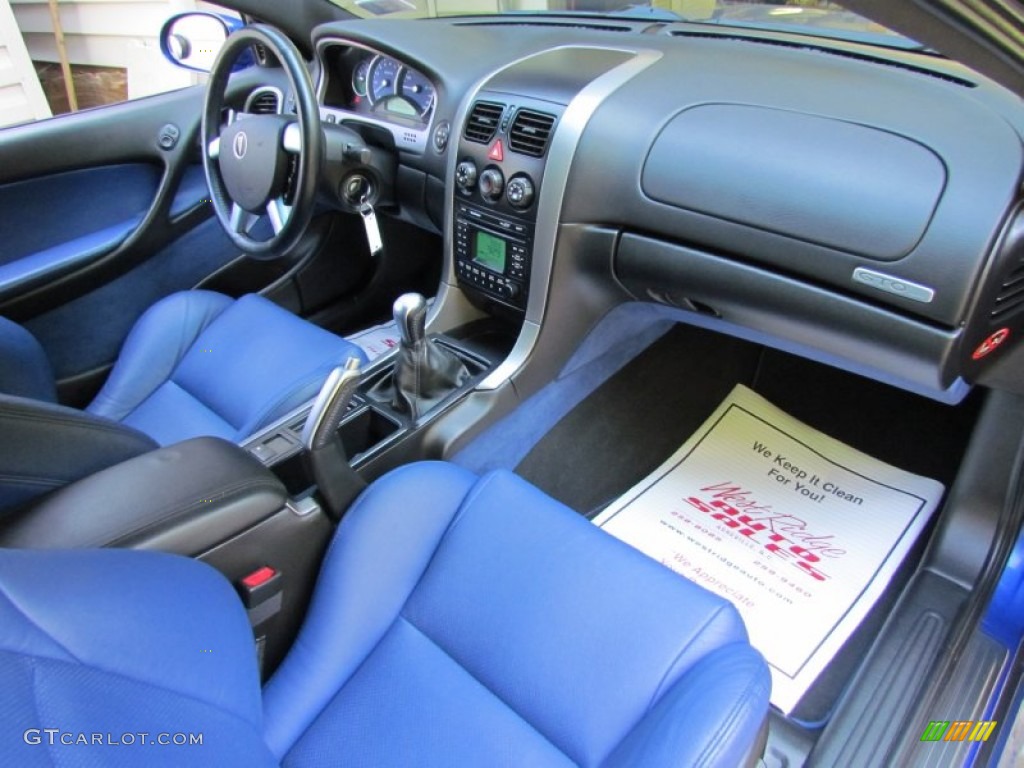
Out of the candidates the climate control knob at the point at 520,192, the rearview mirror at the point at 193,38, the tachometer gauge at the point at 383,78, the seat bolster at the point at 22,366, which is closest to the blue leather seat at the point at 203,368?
the seat bolster at the point at 22,366

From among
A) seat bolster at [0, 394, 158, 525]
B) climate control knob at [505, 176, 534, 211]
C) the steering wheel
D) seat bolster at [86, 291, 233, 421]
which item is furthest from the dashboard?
seat bolster at [0, 394, 158, 525]

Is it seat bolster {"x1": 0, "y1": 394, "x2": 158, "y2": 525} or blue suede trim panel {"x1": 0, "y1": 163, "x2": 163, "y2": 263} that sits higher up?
seat bolster {"x1": 0, "y1": 394, "x2": 158, "y2": 525}

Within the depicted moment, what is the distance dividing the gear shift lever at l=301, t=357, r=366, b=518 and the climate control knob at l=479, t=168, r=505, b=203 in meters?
0.42

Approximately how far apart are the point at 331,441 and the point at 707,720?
20.0 inches

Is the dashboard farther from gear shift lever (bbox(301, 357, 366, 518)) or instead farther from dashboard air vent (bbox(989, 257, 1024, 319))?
gear shift lever (bbox(301, 357, 366, 518))

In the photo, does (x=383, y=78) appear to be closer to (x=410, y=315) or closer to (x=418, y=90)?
(x=418, y=90)

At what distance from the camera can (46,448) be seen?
2.20ft

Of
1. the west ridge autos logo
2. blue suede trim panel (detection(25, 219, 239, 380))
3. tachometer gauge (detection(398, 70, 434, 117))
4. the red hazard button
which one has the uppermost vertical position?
tachometer gauge (detection(398, 70, 434, 117))

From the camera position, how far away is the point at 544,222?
3.48ft

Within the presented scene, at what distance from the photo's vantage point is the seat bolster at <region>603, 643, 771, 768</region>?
1.88 ft

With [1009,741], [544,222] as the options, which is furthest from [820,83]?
[1009,741]

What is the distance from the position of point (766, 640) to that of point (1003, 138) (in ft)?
2.38

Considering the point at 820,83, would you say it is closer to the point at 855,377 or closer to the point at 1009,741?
the point at 855,377

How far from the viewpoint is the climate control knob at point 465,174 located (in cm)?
116
